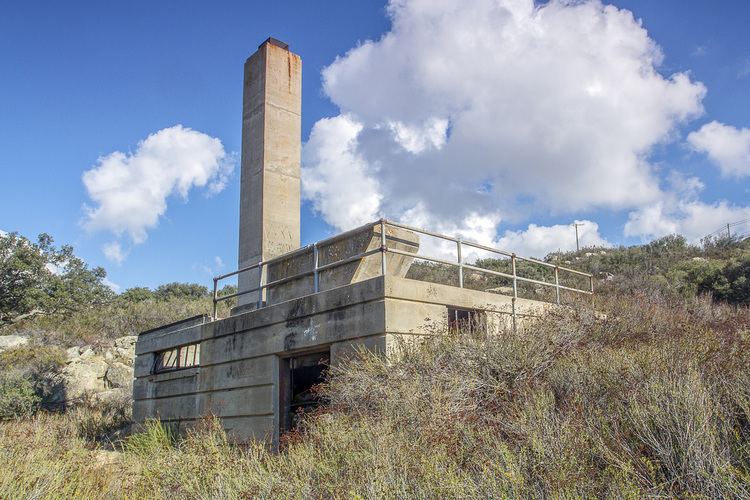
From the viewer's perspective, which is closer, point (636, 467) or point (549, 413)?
point (636, 467)

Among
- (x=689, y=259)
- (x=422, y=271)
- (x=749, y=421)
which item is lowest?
(x=749, y=421)

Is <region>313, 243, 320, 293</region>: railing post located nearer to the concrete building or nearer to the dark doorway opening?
the concrete building

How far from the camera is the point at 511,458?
5059 millimetres

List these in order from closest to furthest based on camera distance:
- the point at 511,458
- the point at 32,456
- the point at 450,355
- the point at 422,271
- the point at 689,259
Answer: the point at 511,458, the point at 32,456, the point at 450,355, the point at 422,271, the point at 689,259

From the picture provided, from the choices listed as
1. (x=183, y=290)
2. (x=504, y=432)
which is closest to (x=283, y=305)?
(x=504, y=432)

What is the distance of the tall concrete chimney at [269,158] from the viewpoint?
45.8 ft

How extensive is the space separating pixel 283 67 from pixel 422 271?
1017 cm

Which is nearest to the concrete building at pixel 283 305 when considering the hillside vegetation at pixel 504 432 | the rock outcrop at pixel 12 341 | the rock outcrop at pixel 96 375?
the hillside vegetation at pixel 504 432

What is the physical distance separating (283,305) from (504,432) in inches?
241

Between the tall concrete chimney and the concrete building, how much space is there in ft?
0.08

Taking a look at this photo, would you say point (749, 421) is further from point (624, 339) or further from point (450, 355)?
point (624, 339)

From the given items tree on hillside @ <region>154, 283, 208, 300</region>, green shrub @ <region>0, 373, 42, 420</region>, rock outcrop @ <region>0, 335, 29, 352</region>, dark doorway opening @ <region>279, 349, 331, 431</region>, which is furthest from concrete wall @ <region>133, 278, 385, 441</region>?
tree on hillside @ <region>154, 283, 208, 300</region>

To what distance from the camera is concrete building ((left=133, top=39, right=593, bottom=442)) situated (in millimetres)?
10461

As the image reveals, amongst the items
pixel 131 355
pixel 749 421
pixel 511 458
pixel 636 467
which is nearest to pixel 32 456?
pixel 511 458
